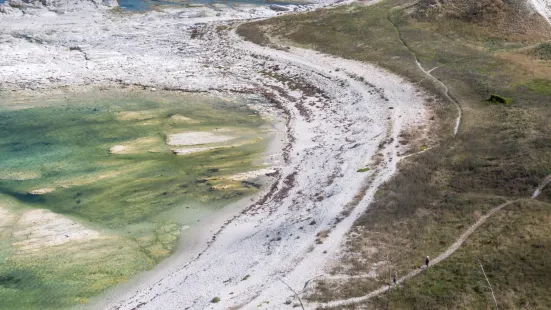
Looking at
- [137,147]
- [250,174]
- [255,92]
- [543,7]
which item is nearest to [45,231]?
[137,147]

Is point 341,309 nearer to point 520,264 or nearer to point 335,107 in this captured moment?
point 520,264

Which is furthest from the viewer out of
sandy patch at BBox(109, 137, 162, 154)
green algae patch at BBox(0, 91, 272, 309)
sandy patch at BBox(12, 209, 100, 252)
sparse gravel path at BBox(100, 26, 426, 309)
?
sandy patch at BBox(109, 137, 162, 154)

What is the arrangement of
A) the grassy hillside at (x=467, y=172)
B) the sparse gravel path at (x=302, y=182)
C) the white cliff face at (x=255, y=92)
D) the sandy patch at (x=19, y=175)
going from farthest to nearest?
the sandy patch at (x=19, y=175), the white cliff face at (x=255, y=92), the sparse gravel path at (x=302, y=182), the grassy hillside at (x=467, y=172)

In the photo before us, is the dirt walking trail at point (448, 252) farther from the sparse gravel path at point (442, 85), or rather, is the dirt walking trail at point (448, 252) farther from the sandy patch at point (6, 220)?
the sandy patch at point (6, 220)

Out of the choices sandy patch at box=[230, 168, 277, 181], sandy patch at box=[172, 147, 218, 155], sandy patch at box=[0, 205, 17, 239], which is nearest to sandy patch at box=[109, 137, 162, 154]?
sandy patch at box=[172, 147, 218, 155]

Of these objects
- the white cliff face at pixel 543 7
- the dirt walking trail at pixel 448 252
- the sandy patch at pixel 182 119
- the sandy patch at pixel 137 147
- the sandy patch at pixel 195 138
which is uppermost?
the white cliff face at pixel 543 7

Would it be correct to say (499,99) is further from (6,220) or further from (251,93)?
(6,220)

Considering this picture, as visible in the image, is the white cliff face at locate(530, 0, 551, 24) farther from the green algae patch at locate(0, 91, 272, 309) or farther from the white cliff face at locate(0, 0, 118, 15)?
the white cliff face at locate(0, 0, 118, 15)

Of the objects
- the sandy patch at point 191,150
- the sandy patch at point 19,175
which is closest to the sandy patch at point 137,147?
the sandy patch at point 191,150

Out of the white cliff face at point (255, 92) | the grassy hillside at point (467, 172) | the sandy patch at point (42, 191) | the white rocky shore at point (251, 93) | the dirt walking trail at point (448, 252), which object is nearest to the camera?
the dirt walking trail at point (448, 252)
